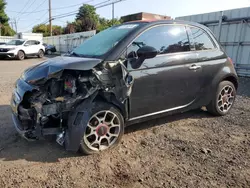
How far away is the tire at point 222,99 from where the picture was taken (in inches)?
155

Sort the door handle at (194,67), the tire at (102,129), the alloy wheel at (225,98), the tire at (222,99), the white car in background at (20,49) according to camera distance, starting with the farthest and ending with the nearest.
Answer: the white car in background at (20,49)
the alloy wheel at (225,98)
the tire at (222,99)
the door handle at (194,67)
the tire at (102,129)

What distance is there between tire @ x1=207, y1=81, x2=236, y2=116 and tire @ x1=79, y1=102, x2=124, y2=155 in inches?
79.4

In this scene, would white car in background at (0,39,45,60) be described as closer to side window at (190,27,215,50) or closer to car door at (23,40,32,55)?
car door at (23,40,32,55)

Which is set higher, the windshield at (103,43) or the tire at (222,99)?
the windshield at (103,43)

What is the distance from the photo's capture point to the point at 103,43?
324 cm

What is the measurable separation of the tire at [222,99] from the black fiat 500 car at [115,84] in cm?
24

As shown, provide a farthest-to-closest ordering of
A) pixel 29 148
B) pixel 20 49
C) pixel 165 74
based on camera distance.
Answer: pixel 20 49
pixel 165 74
pixel 29 148

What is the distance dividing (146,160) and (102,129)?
27.4 inches

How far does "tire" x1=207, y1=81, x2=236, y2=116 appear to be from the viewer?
393 centimetres

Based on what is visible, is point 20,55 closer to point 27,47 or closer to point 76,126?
point 27,47

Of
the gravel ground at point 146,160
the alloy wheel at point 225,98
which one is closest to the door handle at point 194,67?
the alloy wheel at point 225,98

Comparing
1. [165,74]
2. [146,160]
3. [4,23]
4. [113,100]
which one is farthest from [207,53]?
[4,23]

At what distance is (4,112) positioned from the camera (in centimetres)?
435

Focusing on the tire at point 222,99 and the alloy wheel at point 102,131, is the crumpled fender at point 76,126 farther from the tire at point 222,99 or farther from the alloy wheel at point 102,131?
the tire at point 222,99
